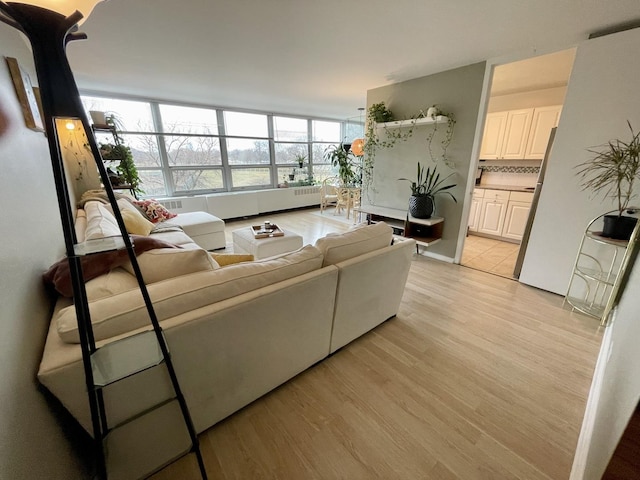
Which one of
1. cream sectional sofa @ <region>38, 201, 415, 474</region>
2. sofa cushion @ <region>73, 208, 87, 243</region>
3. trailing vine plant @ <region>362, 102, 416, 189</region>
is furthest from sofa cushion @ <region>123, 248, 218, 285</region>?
trailing vine plant @ <region>362, 102, 416, 189</region>

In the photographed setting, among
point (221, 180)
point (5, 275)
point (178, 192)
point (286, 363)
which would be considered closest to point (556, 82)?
point (286, 363)

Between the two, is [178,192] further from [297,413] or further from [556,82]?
[556,82]

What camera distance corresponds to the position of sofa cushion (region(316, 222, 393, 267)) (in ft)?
5.00

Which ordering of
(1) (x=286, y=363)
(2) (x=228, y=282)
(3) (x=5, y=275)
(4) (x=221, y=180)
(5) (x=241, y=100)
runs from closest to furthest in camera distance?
(3) (x=5, y=275) < (2) (x=228, y=282) < (1) (x=286, y=363) < (5) (x=241, y=100) < (4) (x=221, y=180)

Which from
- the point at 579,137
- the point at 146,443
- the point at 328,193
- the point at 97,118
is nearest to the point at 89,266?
the point at 146,443

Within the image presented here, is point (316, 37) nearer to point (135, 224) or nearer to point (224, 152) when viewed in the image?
point (135, 224)

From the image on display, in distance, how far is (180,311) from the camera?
→ 1036 millimetres

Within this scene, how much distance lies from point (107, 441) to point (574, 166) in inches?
143

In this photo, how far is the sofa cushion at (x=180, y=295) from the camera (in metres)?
0.91

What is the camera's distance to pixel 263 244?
2.73 meters

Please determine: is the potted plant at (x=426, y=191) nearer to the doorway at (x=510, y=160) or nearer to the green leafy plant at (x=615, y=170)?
the doorway at (x=510, y=160)

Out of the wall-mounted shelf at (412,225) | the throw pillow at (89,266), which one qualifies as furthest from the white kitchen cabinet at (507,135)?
the throw pillow at (89,266)

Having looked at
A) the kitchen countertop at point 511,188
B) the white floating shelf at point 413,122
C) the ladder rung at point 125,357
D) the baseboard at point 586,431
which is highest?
the white floating shelf at point 413,122

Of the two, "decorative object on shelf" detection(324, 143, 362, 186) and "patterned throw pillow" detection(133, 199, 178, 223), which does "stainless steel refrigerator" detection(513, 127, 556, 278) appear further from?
"patterned throw pillow" detection(133, 199, 178, 223)
